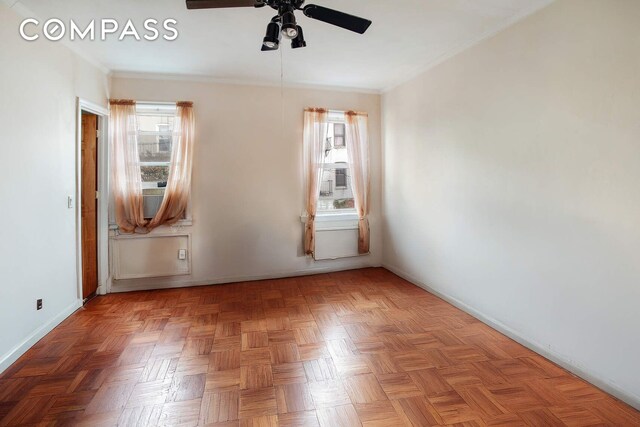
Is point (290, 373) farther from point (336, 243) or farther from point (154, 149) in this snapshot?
point (154, 149)

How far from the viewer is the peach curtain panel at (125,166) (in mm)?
3824

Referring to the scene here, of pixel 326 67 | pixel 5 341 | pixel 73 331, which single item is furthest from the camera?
pixel 326 67

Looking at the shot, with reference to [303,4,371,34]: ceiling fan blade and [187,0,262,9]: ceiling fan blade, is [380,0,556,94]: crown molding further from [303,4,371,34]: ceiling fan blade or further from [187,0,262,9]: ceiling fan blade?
[187,0,262,9]: ceiling fan blade

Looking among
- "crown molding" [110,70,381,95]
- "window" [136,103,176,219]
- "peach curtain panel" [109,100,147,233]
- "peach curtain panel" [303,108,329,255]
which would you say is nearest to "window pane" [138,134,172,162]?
"window" [136,103,176,219]

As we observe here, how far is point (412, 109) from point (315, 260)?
2306mm

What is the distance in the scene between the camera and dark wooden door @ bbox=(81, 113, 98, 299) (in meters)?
3.66

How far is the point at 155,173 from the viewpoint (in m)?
4.11

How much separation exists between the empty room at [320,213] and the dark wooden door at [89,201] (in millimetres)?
23

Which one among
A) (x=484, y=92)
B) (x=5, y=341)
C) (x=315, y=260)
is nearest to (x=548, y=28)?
(x=484, y=92)

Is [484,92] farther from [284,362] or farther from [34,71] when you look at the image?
[34,71]

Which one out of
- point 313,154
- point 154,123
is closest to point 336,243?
point 313,154

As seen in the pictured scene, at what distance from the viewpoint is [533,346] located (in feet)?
8.48

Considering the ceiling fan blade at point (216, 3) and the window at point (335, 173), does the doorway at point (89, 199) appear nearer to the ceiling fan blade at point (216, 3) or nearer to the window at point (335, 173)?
the ceiling fan blade at point (216, 3)

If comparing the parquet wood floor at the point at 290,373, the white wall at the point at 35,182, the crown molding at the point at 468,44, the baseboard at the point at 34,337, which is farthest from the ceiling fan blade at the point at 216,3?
the baseboard at the point at 34,337
